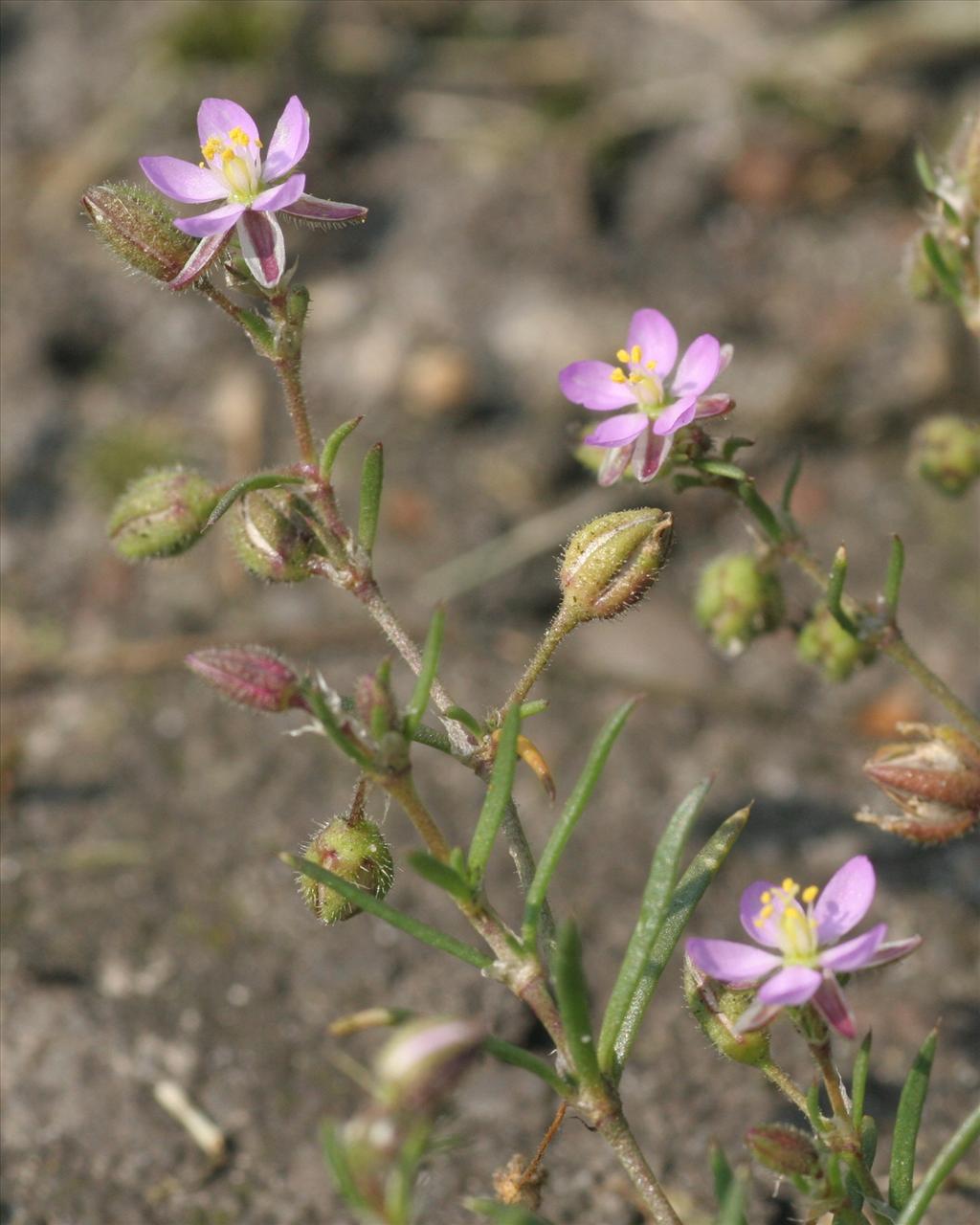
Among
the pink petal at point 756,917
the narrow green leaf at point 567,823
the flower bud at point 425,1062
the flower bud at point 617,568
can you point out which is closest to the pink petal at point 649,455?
the flower bud at point 617,568

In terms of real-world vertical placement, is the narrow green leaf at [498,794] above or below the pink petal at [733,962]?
above

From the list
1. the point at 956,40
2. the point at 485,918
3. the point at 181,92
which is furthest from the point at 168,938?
the point at 956,40

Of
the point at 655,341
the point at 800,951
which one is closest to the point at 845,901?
the point at 800,951

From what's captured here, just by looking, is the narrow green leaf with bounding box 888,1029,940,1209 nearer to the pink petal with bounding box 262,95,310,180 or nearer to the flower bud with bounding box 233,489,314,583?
the flower bud with bounding box 233,489,314,583

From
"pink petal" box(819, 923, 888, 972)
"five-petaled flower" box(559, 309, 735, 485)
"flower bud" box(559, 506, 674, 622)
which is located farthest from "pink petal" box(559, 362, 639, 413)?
"pink petal" box(819, 923, 888, 972)

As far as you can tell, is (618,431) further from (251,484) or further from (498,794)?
(498,794)

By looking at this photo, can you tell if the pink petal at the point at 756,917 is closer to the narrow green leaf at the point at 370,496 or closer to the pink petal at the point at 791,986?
the pink petal at the point at 791,986

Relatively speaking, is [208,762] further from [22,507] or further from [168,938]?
[22,507]
